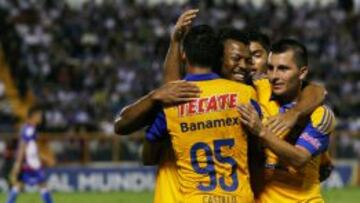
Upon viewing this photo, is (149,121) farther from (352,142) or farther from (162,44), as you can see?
(162,44)

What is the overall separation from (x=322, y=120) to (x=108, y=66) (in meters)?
24.1

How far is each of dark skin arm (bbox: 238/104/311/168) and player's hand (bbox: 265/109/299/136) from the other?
96mm

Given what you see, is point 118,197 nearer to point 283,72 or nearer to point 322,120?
point 322,120

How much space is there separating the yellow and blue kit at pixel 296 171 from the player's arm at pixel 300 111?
72 millimetres

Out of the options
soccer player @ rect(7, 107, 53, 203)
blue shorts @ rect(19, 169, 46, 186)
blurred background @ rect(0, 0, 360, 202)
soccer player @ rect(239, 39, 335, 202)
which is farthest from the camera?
blurred background @ rect(0, 0, 360, 202)

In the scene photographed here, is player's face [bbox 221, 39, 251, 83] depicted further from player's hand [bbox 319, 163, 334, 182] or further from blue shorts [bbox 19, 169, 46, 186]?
blue shorts [bbox 19, 169, 46, 186]

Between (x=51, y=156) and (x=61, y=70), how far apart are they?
17.0 feet

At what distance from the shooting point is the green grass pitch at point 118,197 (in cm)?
2112

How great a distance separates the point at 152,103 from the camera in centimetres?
687

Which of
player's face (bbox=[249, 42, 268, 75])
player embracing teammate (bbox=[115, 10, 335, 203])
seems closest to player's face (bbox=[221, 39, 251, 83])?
player embracing teammate (bbox=[115, 10, 335, 203])

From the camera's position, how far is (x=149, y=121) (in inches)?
273

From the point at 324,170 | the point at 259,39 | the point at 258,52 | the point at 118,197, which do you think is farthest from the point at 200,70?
the point at 118,197

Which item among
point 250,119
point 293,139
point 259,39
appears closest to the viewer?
point 250,119

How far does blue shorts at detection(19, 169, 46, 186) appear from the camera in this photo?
19.0 m
